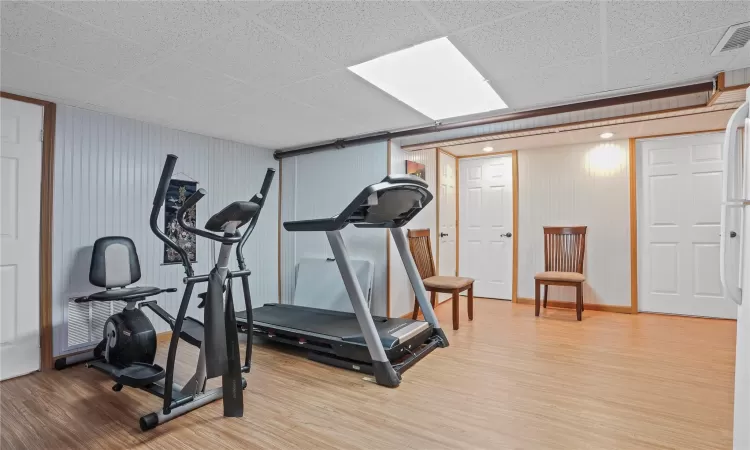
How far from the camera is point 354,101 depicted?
10.0 ft

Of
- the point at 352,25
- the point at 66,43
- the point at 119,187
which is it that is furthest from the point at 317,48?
the point at 119,187

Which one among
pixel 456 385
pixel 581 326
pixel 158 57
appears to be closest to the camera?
pixel 158 57

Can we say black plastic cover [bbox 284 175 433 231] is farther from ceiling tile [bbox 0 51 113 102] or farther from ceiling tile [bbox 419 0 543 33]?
ceiling tile [bbox 0 51 113 102]

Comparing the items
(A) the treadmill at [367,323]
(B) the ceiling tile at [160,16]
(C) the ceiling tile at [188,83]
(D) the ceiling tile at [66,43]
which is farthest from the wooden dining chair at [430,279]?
(D) the ceiling tile at [66,43]

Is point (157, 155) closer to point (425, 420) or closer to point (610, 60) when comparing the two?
point (425, 420)

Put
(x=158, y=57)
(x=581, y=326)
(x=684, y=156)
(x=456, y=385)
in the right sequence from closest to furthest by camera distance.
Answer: (x=158, y=57)
(x=456, y=385)
(x=581, y=326)
(x=684, y=156)

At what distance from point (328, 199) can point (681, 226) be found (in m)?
4.31

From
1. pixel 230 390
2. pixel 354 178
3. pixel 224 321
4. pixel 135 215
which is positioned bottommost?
pixel 230 390

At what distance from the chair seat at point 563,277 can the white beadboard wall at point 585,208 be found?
0.57m

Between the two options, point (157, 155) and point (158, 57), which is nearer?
point (158, 57)

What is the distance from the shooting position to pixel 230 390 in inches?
84.3

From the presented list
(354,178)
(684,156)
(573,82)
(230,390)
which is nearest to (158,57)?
(230,390)

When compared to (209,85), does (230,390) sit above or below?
below

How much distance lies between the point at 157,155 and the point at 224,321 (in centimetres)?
242
